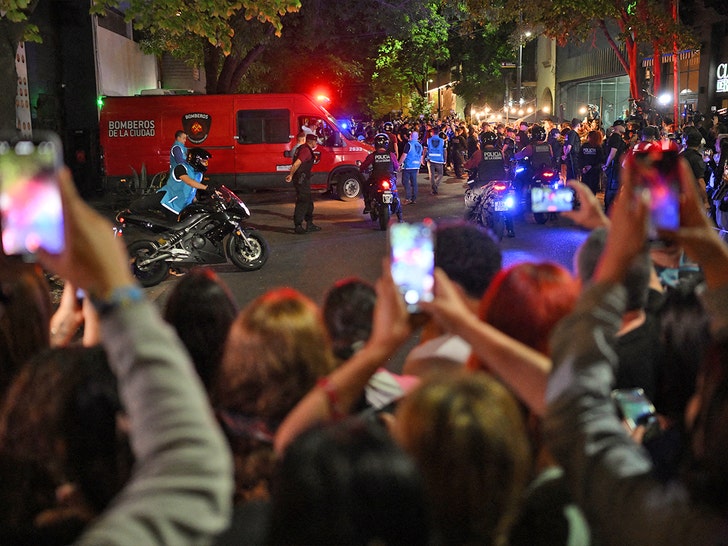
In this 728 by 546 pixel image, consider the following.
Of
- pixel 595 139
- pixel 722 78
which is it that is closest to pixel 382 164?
pixel 595 139

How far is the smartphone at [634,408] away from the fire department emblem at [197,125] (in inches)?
732

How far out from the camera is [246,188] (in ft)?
69.1

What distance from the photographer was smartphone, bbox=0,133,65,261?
1.60 meters

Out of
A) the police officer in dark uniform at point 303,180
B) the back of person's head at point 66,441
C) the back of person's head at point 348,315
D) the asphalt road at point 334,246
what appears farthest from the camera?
the police officer in dark uniform at point 303,180

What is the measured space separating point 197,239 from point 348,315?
7746 mm

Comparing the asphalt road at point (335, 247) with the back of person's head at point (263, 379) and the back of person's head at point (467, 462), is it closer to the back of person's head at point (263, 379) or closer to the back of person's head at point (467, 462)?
the back of person's head at point (263, 379)

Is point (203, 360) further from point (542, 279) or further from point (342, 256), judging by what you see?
point (342, 256)

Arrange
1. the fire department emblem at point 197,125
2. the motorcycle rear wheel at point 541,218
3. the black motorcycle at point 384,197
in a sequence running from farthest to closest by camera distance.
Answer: the fire department emblem at point 197,125
the motorcycle rear wheel at point 541,218
the black motorcycle at point 384,197

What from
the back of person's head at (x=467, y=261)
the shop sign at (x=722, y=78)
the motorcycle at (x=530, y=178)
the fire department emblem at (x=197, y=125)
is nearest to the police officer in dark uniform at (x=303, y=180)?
the motorcycle at (x=530, y=178)

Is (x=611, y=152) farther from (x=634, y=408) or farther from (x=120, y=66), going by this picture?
(x=120, y=66)

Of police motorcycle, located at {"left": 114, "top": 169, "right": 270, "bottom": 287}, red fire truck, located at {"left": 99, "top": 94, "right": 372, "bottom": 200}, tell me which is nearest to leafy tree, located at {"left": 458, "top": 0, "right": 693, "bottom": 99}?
red fire truck, located at {"left": 99, "top": 94, "right": 372, "bottom": 200}

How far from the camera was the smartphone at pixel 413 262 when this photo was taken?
95.8 inches

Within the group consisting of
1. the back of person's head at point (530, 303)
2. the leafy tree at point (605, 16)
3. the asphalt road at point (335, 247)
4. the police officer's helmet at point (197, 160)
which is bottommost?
the asphalt road at point (335, 247)

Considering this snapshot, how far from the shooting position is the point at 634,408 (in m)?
2.88
